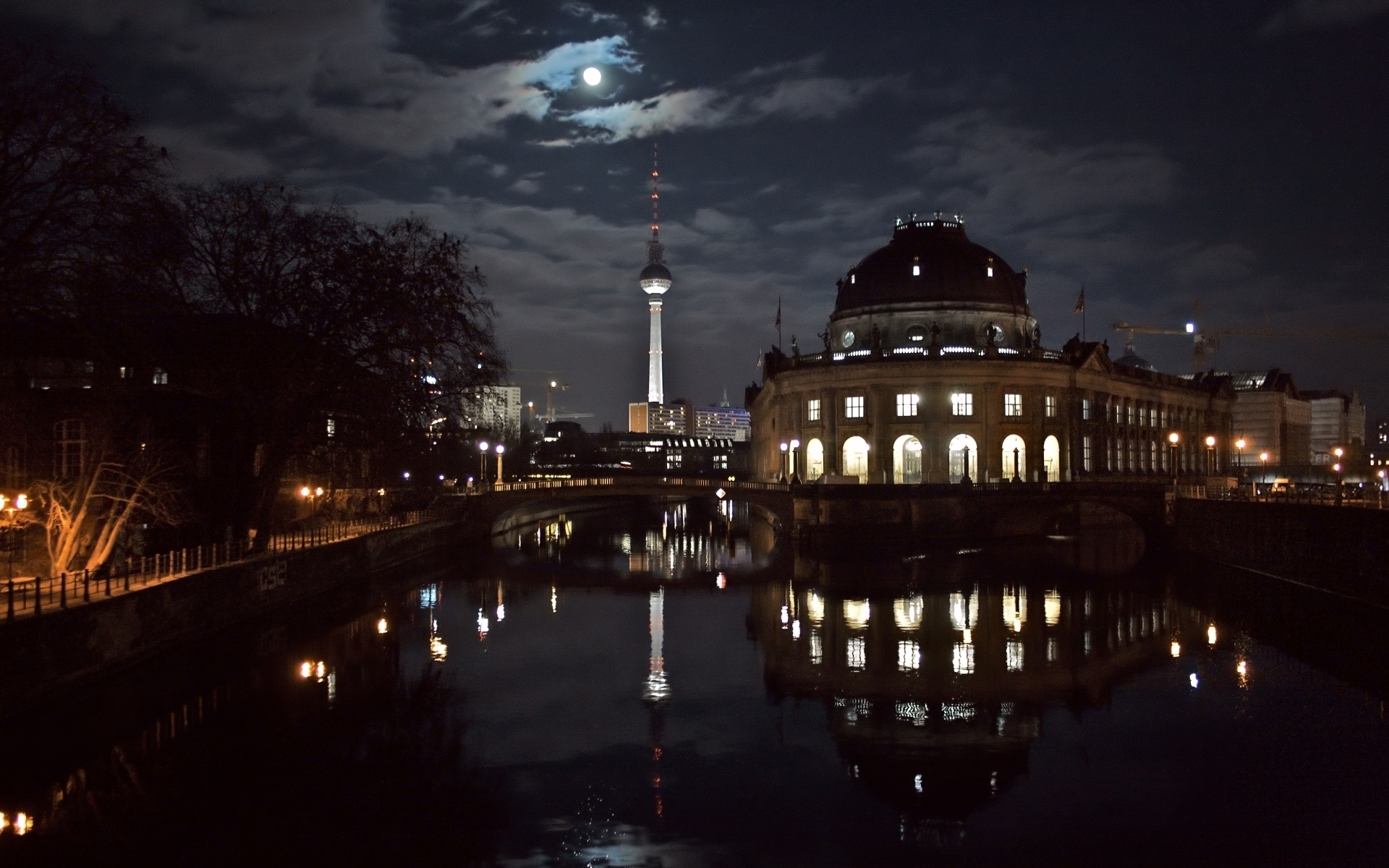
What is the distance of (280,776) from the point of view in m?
23.5

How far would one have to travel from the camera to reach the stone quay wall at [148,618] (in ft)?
86.2

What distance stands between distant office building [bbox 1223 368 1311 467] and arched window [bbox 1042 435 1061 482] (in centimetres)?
8449

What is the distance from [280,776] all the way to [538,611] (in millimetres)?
25879

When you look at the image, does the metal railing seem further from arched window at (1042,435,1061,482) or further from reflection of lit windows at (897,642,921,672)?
arched window at (1042,435,1061,482)

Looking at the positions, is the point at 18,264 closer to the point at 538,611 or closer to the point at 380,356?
the point at 380,356

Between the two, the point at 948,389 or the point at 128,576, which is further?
the point at 948,389

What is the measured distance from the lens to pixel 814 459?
100625mm

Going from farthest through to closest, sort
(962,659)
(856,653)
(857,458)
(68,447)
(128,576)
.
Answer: (857,458) < (68,447) < (856,653) < (962,659) < (128,576)

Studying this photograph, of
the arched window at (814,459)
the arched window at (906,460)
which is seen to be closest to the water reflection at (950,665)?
the arched window at (906,460)

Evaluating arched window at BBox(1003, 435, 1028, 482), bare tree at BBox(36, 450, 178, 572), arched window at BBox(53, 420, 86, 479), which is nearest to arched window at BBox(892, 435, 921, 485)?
arched window at BBox(1003, 435, 1028, 482)

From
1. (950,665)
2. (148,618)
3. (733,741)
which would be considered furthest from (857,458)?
(733,741)

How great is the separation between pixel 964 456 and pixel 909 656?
6036 cm

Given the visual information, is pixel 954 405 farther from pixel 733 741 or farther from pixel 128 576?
pixel 128 576

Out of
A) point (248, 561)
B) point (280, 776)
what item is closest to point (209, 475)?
point (248, 561)
